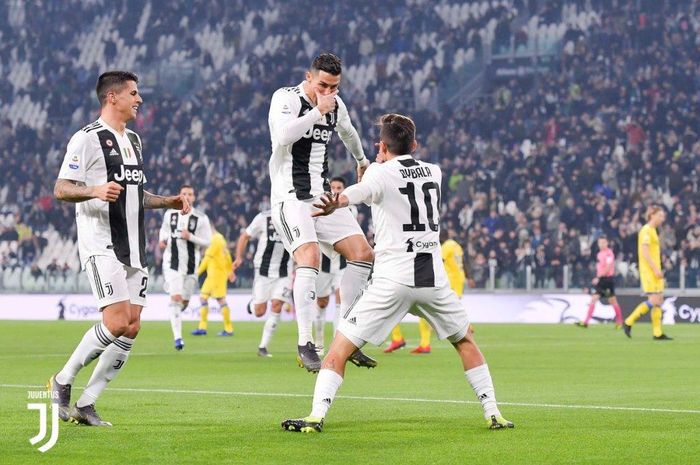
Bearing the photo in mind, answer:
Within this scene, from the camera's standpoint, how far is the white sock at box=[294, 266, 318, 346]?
11055 millimetres

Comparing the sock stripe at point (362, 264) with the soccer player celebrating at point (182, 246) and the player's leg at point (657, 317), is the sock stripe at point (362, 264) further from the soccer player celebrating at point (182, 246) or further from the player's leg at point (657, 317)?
the player's leg at point (657, 317)

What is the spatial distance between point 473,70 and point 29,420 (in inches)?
1408

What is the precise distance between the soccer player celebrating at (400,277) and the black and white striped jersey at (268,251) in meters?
12.4

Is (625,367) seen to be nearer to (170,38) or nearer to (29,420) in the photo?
(29,420)

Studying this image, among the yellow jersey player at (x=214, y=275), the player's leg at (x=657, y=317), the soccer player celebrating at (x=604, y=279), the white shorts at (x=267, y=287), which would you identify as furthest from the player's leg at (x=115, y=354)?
the soccer player celebrating at (x=604, y=279)

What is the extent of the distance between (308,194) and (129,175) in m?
2.21

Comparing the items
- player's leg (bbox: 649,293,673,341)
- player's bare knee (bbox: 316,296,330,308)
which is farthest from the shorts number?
player's leg (bbox: 649,293,673,341)

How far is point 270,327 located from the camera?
63.0ft

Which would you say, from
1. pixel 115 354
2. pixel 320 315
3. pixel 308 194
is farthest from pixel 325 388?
pixel 320 315

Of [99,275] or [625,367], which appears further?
[625,367]

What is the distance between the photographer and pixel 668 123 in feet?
124

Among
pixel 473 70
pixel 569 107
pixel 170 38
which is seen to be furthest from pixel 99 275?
pixel 170 38

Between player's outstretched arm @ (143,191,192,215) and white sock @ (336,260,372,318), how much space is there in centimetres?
218

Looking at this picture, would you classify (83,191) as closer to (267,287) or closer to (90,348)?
(90,348)
